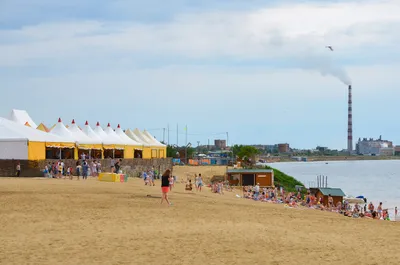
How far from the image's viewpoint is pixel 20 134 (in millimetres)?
31609

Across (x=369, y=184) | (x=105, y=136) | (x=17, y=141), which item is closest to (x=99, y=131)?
(x=105, y=136)

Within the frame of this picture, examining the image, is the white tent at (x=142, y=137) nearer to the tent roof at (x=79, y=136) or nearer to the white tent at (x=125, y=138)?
the white tent at (x=125, y=138)

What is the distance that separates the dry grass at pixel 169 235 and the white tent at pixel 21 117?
72.8ft

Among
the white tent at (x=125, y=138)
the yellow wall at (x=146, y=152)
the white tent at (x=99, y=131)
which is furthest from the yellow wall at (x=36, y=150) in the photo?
the yellow wall at (x=146, y=152)

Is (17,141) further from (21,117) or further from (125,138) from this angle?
(125,138)

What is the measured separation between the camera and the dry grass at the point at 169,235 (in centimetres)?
1040

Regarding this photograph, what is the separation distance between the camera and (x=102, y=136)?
41.2m

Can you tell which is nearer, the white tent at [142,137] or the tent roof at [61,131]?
the tent roof at [61,131]

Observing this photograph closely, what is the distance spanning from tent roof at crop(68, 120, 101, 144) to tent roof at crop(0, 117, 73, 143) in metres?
2.76

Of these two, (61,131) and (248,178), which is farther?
(248,178)

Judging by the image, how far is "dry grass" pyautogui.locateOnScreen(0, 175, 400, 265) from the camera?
10.4 meters

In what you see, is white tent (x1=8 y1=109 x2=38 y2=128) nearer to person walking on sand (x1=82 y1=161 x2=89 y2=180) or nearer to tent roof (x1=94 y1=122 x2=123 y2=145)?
tent roof (x1=94 y1=122 x2=123 y2=145)

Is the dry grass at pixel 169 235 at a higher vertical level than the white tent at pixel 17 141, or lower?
lower

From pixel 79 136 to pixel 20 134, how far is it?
6.28 metres
